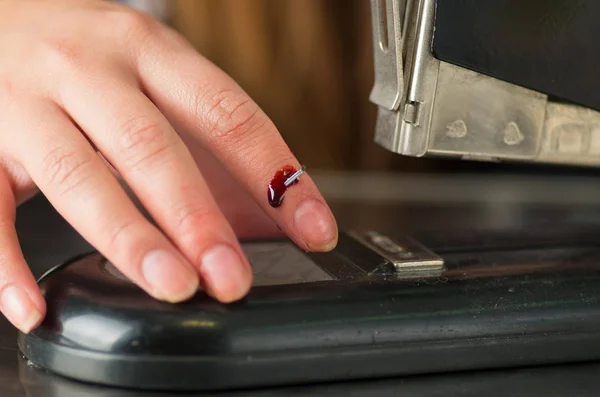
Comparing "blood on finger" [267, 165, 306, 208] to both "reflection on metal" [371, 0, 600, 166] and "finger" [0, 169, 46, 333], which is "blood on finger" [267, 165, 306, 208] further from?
"finger" [0, 169, 46, 333]

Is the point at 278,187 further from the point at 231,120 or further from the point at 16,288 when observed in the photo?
the point at 16,288

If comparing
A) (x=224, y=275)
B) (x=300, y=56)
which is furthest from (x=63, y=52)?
(x=300, y=56)

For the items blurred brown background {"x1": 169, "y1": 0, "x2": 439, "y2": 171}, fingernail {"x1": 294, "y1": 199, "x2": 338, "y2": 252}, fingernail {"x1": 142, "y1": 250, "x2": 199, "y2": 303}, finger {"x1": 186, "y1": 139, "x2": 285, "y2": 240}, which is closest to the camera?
fingernail {"x1": 142, "y1": 250, "x2": 199, "y2": 303}

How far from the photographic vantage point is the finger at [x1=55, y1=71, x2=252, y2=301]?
1.71 ft

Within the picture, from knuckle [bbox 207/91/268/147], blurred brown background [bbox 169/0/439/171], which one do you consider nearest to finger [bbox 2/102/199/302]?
knuckle [bbox 207/91/268/147]

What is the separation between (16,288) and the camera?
55 cm

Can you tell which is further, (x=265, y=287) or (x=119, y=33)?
(x=119, y=33)

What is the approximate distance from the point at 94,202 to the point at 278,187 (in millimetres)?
152

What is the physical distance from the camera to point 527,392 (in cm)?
53

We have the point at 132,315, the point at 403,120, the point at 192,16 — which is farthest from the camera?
the point at 192,16

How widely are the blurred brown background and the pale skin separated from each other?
59 cm

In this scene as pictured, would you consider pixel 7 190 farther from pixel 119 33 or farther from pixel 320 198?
pixel 320 198

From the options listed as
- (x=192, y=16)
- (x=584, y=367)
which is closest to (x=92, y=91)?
(x=584, y=367)

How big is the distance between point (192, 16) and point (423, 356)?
943 millimetres
